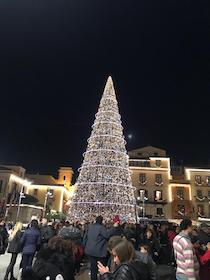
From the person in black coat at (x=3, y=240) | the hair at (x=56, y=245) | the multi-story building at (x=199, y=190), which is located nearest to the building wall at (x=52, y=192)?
the multi-story building at (x=199, y=190)

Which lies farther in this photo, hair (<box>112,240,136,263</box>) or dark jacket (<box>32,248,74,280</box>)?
dark jacket (<box>32,248,74,280</box>)

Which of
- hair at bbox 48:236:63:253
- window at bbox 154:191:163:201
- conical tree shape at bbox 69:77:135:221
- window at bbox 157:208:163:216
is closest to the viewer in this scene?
hair at bbox 48:236:63:253

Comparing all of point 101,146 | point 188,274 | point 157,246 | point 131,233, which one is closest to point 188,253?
point 188,274

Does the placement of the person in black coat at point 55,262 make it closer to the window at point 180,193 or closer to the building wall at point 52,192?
the window at point 180,193

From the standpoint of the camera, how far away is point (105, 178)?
23.7 meters

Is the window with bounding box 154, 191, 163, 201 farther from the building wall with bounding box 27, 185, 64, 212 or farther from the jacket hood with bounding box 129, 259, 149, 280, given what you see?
the jacket hood with bounding box 129, 259, 149, 280

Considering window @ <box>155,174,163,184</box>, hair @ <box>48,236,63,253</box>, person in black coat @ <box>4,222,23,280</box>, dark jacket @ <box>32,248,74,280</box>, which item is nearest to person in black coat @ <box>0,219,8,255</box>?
person in black coat @ <box>4,222,23,280</box>

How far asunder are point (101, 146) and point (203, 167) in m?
35.7

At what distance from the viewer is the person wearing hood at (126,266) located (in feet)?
9.55

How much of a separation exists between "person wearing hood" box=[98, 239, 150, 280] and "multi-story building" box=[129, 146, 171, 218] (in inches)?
1812

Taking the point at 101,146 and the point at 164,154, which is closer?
the point at 101,146

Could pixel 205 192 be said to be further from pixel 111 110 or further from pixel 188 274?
pixel 188 274

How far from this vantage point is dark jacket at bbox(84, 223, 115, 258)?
751cm

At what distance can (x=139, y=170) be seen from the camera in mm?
53062
